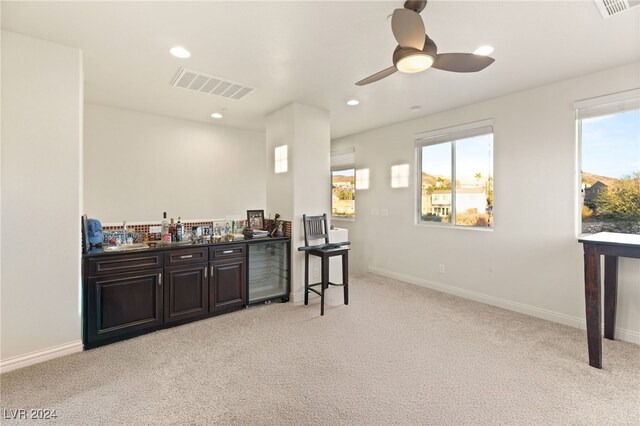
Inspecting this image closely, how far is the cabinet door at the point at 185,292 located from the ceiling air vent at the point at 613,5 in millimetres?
3960


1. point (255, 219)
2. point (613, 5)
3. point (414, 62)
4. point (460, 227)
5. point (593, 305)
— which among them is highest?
point (613, 5)

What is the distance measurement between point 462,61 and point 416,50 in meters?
0.46

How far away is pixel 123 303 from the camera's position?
2.77m

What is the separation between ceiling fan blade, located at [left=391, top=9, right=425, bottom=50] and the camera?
62.1 inches

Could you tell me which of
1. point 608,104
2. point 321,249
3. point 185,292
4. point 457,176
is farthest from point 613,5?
point 185,292

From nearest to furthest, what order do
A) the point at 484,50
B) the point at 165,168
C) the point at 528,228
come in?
1. the point at 484,50
2. the point at 528,228
3. the point at 165,168

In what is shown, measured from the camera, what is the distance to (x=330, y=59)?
104 inches

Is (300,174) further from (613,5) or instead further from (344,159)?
(613,5)

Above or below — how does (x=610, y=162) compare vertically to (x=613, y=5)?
below

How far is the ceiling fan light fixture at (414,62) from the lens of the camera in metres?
1.77

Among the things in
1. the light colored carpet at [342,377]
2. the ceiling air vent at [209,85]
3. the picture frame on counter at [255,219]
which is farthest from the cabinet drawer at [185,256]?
the ceiling air vent at [209,85]

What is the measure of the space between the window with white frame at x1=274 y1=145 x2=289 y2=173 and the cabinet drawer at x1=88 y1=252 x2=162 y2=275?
185cm

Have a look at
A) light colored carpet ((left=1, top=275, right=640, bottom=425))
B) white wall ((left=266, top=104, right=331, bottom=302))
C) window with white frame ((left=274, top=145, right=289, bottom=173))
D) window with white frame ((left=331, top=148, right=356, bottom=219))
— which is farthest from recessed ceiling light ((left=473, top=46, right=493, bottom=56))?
window with white frame ((left=331, top=148, right=356, bottom=219))

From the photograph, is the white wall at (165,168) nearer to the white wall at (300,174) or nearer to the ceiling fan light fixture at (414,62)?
the white wall at (300,174)
